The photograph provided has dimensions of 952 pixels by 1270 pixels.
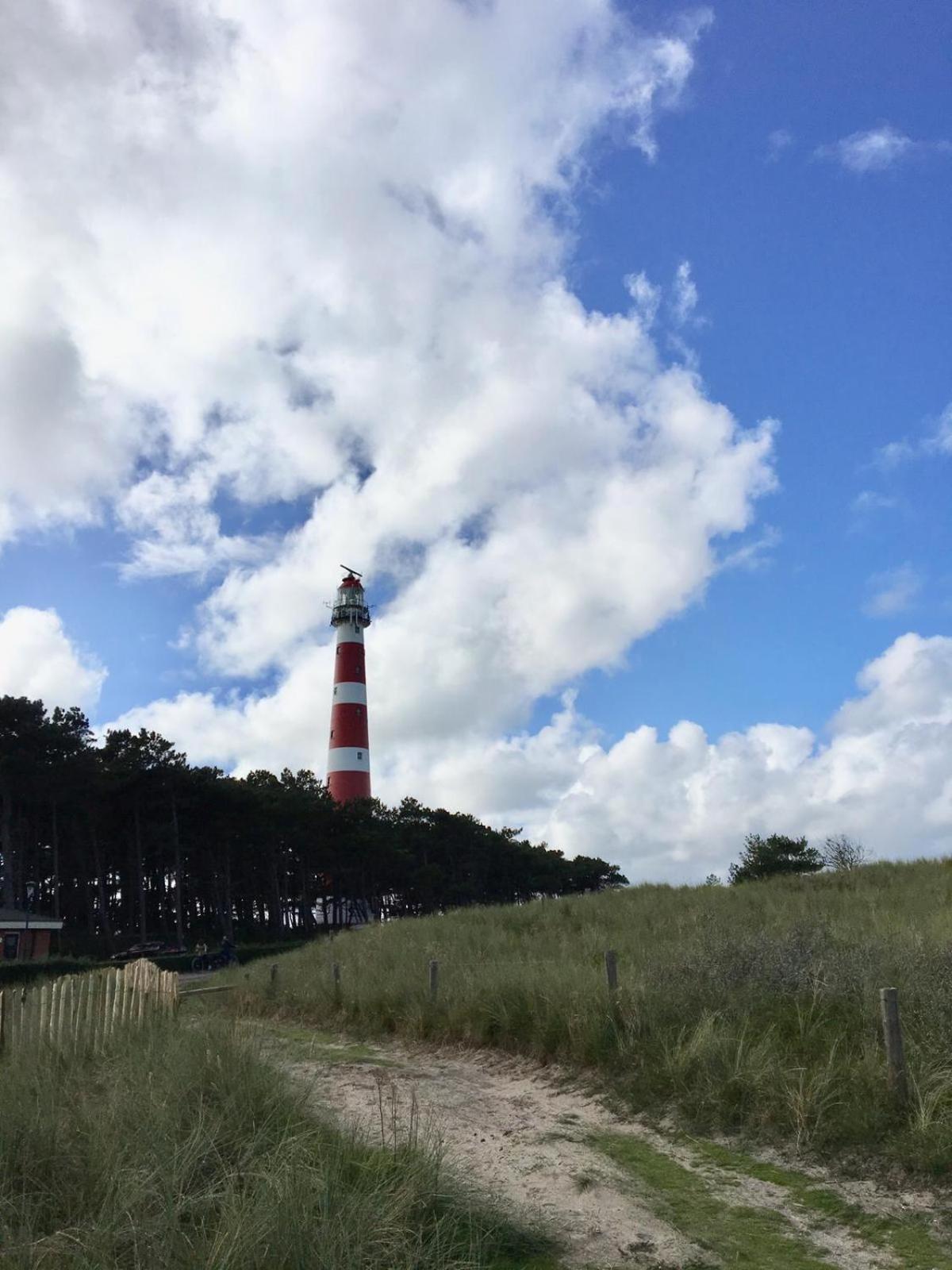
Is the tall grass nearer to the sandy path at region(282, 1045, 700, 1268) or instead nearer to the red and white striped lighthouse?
the sandy path at region(282, 1045, 700, 1268)

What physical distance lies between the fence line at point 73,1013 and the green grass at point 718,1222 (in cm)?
549

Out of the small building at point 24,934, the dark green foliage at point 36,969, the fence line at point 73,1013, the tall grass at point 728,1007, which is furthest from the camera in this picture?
the small building at point 24,934

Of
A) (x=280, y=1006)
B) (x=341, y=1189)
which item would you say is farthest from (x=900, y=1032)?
(x=280, y=1006)

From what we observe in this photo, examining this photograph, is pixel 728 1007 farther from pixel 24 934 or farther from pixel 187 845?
pixel 187 845

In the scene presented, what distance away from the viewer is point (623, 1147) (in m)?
7.37

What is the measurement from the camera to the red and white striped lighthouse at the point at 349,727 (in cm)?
5334

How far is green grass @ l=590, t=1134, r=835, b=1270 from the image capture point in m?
5.29

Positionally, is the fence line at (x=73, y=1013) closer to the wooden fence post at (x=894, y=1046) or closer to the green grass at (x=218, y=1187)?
the green grass at (x=218, y=1187)

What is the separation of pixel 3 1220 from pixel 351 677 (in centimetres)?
5009

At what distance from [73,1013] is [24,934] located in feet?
105

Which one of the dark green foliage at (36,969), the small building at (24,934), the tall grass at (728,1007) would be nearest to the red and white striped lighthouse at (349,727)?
the small building at (24,934)

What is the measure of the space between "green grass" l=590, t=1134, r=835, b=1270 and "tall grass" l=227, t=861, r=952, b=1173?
38.0 inches

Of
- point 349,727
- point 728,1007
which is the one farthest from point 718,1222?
point 349,727

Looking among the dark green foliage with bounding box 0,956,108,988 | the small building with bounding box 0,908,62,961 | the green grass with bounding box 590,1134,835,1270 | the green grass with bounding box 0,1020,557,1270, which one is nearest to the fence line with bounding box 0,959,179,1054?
the green grass with bounding box 0,1020,557,1270
